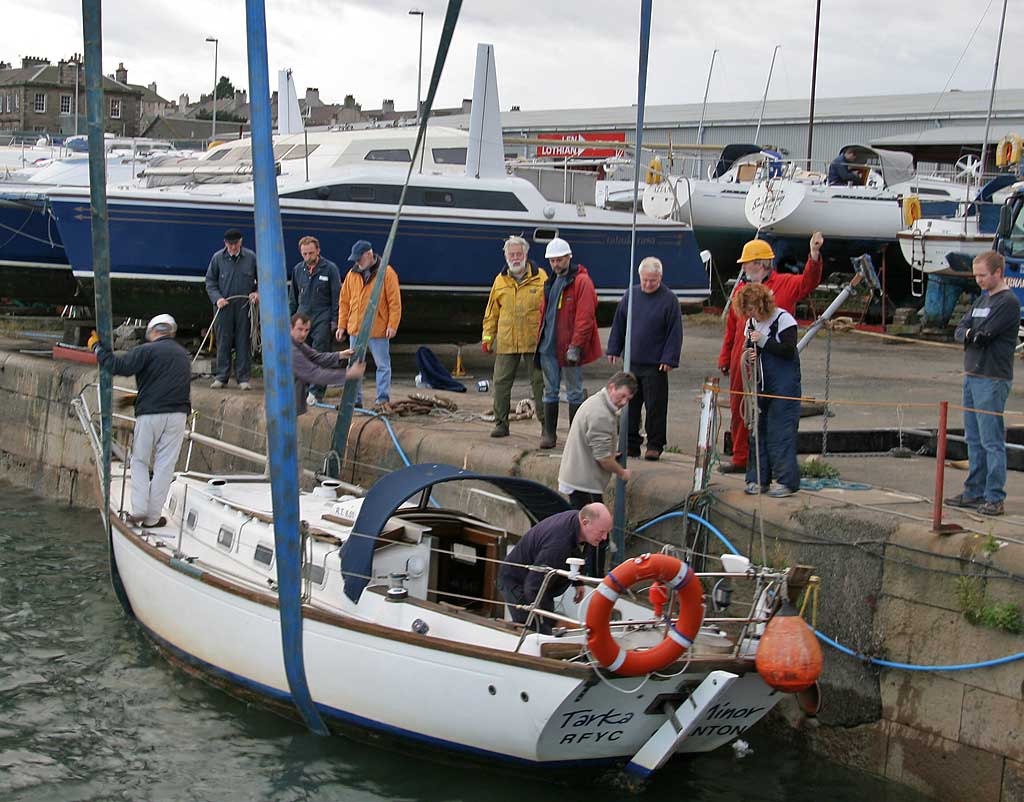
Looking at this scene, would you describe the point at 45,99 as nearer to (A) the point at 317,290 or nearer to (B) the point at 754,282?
(A) the point at 317,290

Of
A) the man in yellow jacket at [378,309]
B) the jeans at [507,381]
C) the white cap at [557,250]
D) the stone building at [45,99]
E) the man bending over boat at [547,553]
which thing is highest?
the stone building at [45,99]

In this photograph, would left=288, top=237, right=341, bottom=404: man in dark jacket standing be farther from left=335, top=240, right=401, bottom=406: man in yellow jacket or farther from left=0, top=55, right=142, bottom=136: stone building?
left=0, top=55, right=142, bottom=136: stone building

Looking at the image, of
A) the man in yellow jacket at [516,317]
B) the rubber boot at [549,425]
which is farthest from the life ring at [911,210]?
the rubber boot at [549,425]

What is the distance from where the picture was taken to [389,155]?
53.9 feet

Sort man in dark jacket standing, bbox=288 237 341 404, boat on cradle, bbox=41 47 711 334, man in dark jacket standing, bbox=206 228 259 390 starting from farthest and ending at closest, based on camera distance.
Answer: boat on cradle, bbox=41 47 711 334
man in dark jacket standing, bbox=206 228 259 390
man in dark jacket standing, bbox=288 237 341 404

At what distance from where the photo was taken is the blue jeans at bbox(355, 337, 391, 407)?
12.8 metres

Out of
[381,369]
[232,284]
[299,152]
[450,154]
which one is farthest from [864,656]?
[299,152]

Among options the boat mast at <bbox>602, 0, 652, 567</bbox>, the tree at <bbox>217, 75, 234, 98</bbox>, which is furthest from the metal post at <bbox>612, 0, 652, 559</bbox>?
the tree at <bbox>217, 75, 234, 98</bbox>

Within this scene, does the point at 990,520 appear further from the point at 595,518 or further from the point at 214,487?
the point at 214,487

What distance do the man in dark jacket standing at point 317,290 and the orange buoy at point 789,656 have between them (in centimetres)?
702

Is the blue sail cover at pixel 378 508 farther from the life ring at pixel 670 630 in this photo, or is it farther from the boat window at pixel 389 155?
the boat window at pixel 389 155

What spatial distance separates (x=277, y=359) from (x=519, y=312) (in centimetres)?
376

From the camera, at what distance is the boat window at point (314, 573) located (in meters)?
8.34

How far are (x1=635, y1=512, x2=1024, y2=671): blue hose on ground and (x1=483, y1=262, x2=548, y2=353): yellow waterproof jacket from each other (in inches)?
90.9
